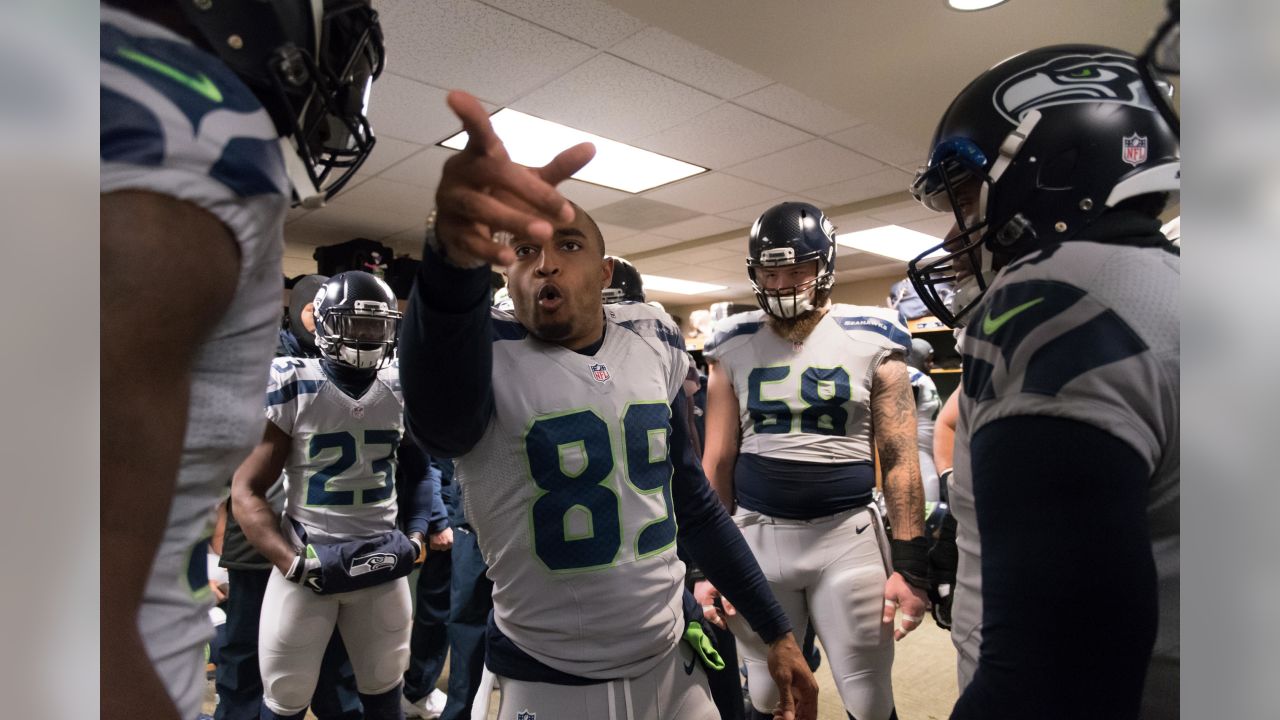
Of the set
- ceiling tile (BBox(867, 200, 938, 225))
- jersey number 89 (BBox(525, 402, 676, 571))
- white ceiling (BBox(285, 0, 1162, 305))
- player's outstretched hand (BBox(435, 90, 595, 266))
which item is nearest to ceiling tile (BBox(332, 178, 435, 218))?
white ceiling (BBox(285, 0, 1162, 305))

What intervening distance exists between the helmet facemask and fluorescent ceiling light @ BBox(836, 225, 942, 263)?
113cm

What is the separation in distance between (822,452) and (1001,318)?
4.00 ft

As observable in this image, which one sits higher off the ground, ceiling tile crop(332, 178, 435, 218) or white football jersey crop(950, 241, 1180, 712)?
ceiling tile crop(332, 178, 435, 218)

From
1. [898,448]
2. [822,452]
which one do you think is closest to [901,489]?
[898,448]

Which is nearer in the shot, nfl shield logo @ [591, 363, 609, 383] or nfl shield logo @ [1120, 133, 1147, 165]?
nfl shield logo @ [1120, 133, 1147, 165]

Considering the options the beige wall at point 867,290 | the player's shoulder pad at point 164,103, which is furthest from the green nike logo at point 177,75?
the beige wall at point 867,290

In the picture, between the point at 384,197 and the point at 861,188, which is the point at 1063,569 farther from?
the point at 861,188

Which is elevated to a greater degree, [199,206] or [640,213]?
[640,213]

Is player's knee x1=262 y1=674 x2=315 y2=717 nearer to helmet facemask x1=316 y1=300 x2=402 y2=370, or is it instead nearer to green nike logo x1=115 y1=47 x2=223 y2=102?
helmet facemask x1=316 y1=300 x2=402 y2=370

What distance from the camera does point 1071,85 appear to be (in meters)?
0.66

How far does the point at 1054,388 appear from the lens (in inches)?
22.7

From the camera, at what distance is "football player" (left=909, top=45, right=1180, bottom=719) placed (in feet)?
1.88

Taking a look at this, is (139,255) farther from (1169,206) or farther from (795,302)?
(795,302)
